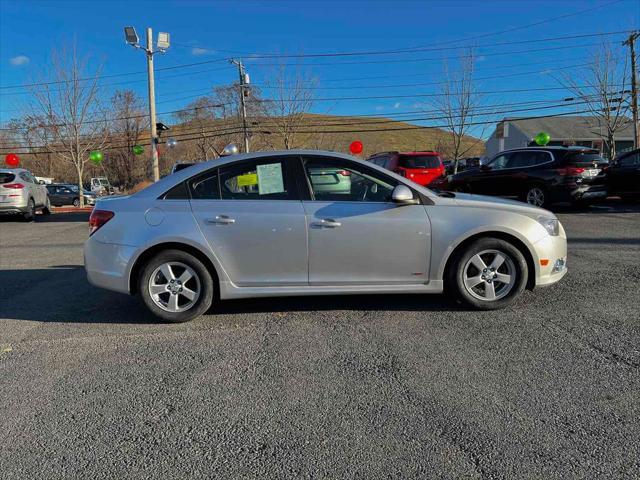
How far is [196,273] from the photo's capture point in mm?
4426

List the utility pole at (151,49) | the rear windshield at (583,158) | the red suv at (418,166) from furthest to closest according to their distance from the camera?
the utility pole at (151,49)
the red suv at (418,166)
the rear windshield at (583,158)

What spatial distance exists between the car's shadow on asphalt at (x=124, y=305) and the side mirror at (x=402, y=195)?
1119 mm

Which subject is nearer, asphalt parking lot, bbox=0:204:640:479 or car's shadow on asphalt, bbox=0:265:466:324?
asphalt parking lot, bbox=0:204:640:479

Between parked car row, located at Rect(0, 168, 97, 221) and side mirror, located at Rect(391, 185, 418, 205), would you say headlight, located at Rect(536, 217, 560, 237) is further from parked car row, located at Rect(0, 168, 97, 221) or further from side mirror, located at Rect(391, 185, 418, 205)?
parked car row, located at Rect(0, 168, 97, 221)

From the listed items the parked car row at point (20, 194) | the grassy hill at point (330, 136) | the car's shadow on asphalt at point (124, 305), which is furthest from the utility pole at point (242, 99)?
the car's shadow on asphalt at point (124, 305)

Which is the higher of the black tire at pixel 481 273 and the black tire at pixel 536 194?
the black tire at pixel 536 194

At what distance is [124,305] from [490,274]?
3.87m

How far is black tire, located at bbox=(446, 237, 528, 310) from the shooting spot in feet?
14.7

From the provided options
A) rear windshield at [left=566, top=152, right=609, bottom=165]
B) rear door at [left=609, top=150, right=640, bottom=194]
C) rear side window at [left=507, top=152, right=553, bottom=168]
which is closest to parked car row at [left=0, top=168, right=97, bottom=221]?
rear side window at [left=507, top=152, right=553, bottom=168]

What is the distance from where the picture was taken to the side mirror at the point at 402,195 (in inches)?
170

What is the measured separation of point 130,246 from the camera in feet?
14.4

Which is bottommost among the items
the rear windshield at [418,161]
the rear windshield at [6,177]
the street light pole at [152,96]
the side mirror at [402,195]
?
the side mirror at [402,195]

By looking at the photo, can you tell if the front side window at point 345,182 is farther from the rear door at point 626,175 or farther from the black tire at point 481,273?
the rear door at point 626,175

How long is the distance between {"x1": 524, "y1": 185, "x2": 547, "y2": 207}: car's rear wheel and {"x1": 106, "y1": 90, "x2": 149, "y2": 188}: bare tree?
45.0m
